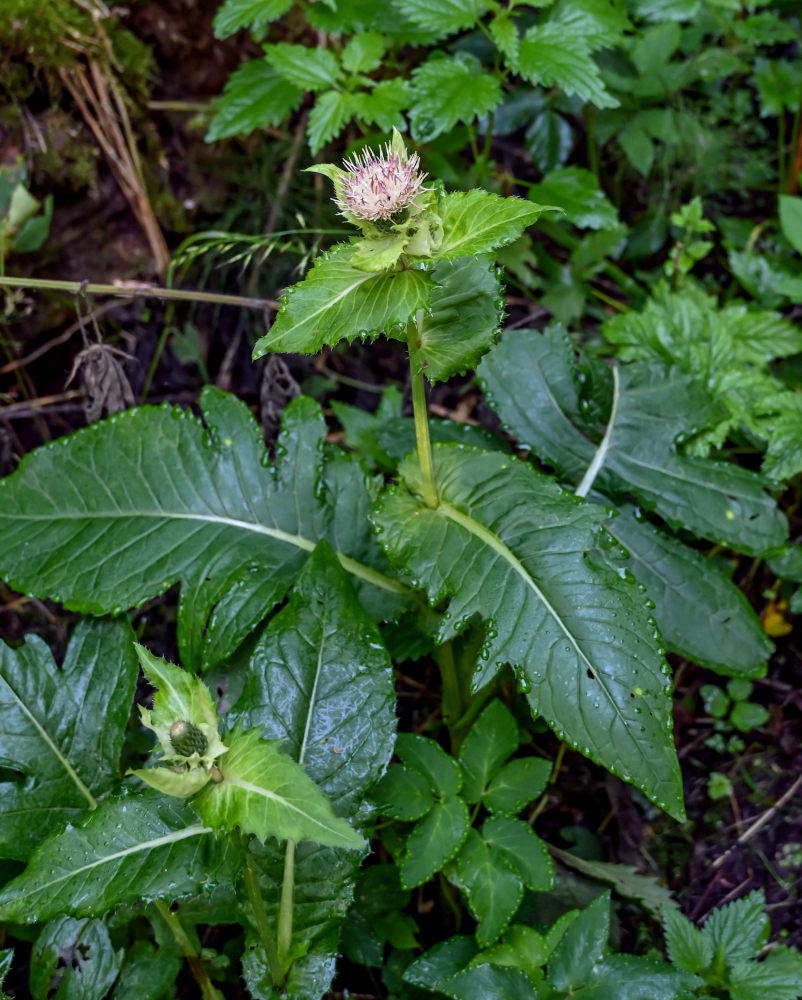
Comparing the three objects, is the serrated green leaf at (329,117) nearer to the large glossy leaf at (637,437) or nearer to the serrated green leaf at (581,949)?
the large glossy leaf at (637,437)

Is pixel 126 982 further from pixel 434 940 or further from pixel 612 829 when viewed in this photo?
pixel 612 829

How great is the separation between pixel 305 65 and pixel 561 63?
792 millimetres

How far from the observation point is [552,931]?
187cm

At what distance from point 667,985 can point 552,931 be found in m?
0.26

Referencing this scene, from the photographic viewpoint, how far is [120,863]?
1.64m

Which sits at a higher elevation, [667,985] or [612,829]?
[667,985]

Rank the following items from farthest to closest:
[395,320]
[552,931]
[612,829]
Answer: [612,829] < [552,931] < [395,320]

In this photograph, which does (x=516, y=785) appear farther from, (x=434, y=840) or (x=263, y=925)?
(x=263, y=925)

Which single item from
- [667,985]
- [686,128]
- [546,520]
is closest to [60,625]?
[546,520]

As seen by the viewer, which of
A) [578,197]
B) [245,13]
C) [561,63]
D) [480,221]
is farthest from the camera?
[578,197]

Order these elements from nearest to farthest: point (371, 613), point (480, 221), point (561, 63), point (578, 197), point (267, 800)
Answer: point (267, 800) → point (480, 221) → point (371, 613) → point (561, 63) → point (578, 197)

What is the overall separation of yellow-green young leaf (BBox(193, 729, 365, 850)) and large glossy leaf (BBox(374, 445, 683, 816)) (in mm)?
486

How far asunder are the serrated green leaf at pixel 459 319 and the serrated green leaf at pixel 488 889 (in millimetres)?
1127

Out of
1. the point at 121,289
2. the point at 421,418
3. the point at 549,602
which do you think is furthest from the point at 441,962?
the point at 121,289
